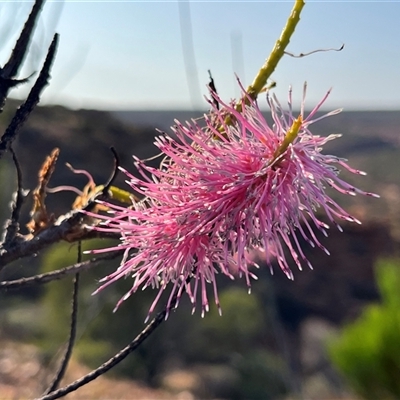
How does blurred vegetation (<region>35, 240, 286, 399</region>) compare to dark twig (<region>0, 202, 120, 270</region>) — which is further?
blurred vegetation (<region>35, 240, 286, 399</region>)

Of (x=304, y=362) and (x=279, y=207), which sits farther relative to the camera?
(x=304, y=362)

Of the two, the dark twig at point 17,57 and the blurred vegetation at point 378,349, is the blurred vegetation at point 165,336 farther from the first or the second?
the dark twig at point 17,57

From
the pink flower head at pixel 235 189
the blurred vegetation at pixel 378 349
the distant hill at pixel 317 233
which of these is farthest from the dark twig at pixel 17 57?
the distant hill at pixel 317 233

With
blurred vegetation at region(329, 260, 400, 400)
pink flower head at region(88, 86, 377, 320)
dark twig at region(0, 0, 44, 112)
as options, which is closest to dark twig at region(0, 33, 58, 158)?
dark twig at region(0, 0, 44, 112)

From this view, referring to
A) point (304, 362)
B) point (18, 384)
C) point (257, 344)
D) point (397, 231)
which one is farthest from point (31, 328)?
point (397, 231)

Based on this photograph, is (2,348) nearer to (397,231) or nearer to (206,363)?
(206,363)

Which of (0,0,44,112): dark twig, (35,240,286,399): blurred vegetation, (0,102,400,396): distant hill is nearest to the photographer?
(0,0,44,112): dark twig

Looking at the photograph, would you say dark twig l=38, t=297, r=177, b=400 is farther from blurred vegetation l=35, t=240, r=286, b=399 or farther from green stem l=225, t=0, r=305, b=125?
blurred vegetation l=35, t=240, r=286, b=399
